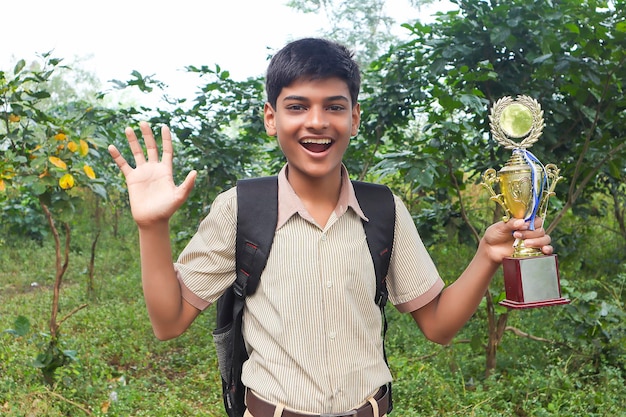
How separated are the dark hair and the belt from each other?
0.65m

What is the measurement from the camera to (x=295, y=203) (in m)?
1.41

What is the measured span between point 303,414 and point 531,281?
0.58 meters

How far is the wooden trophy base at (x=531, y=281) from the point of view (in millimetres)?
1380

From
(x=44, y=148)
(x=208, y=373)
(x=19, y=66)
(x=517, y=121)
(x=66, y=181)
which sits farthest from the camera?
(x=208, y=373)

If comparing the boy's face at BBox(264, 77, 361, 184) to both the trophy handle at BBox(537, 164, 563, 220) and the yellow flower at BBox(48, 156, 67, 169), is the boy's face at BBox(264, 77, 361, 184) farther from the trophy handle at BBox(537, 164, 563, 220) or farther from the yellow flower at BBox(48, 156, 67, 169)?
the yellow flower at BBox(48, 156, 67, 169)

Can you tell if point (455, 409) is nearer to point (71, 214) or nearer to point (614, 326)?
point (614, 326)

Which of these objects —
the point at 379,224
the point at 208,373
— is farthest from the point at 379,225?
the point at 208,373

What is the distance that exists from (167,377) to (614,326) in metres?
2.60

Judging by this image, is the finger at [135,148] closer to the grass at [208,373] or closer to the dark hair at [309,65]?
the dark hair at [309,65]

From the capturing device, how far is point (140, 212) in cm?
125

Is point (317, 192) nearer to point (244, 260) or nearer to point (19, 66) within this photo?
point (244, 260)

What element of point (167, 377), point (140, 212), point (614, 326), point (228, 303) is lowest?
point (167, 377)

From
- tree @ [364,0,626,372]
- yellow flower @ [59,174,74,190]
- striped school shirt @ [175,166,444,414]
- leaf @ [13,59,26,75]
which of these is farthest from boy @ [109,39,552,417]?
leaf @ [13,59,26,75]

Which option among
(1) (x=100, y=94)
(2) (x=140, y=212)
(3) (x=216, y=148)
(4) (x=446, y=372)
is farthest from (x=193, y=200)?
(2) (x=140, y=212)
